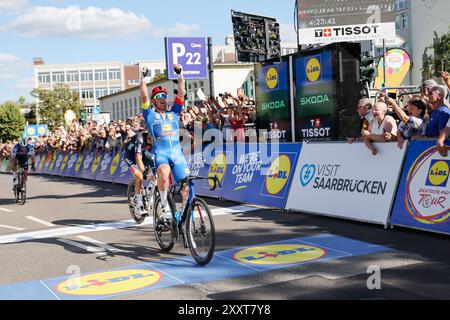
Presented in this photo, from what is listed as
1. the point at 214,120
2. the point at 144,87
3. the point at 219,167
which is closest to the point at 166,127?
the point at 144,87

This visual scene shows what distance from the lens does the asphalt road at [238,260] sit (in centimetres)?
560

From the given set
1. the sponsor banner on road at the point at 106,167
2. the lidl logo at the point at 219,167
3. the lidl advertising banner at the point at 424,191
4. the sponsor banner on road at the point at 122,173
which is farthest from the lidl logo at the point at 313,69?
the sponsor banner on road at the point at 106,167

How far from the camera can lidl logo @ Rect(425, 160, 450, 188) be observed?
7.79 metres

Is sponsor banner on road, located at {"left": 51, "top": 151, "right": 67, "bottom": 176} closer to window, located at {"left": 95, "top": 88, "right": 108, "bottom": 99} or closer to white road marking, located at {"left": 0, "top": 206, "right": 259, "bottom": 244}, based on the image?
white road marking, located at {"left": 0, "top": 206, "right": 259, "bottom": 244}

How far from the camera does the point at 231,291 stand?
18.5 ft

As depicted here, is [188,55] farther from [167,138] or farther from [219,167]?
[167,138]

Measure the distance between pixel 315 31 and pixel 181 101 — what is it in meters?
7.74

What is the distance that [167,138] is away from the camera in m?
7.87

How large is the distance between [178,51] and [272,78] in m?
5.85

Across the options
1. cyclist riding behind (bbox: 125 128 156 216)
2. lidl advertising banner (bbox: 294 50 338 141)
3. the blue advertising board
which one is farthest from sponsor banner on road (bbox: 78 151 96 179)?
lidl advertising banner (bbox: 294 50 338 141)

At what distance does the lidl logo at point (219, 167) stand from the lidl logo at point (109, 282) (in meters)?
6.60

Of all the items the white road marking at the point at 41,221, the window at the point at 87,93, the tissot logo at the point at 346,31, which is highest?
the window at the point at 87,93

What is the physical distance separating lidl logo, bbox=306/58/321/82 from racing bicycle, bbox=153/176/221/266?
225 inches

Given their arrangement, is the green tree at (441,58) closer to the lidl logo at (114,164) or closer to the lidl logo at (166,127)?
the lidl logo at (114,164)
